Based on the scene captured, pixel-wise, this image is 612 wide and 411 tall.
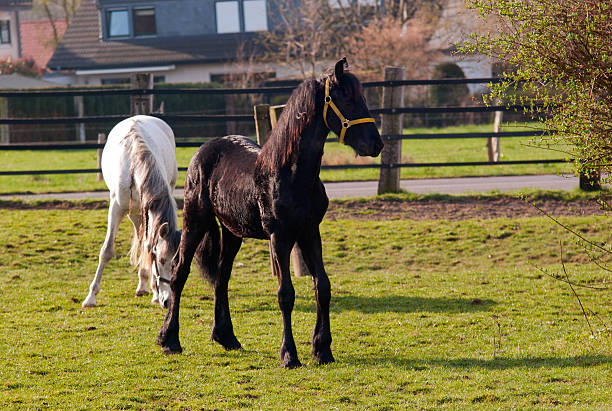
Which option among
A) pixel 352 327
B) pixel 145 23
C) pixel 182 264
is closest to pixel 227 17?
pixel 145 23

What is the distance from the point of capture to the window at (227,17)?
37.2 metres

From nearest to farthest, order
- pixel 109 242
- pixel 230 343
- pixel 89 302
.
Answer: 1. pixel 230 343
2. pixel 89 302
3. pixel 109 242

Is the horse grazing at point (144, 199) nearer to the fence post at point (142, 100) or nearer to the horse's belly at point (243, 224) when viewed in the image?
the horse's belly at point (243, 224)

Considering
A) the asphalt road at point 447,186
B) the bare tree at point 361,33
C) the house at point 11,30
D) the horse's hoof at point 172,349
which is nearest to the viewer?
the horse's hoof at point 172,349

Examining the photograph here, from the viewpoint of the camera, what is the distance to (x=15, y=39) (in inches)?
2020

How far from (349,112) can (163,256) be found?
272cm

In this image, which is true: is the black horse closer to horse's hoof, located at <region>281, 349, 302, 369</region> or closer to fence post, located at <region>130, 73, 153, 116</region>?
horse's hoof, located at <region>281, 349, 302, 369</region>

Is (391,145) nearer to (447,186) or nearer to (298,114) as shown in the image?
(447,186)

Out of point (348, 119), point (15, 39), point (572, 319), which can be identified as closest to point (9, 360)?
point (348, 119)

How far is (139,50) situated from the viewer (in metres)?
37.2

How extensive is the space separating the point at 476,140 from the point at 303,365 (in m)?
19.0

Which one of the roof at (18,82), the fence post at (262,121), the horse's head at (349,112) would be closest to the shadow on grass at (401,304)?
the fence post at (262,121)

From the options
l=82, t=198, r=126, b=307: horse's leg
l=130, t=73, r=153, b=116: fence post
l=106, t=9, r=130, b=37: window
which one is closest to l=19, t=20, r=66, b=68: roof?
l=106, t=9, r=130, b=37: window

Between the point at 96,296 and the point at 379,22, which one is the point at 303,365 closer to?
the point at 96,296
